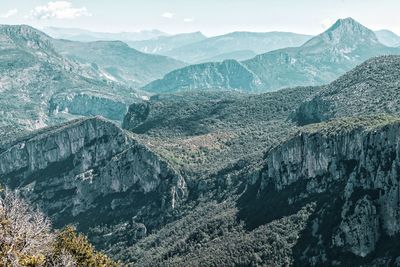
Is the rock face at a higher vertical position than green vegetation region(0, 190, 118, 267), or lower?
lower

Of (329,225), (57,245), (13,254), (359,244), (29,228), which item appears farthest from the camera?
(329,225)

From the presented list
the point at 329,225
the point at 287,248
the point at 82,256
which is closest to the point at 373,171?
the point at 329,225

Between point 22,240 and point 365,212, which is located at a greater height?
point 22,240

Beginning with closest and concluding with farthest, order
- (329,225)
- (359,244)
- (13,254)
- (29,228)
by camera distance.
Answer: (13,254), (29,228), (359,244), (329,225)

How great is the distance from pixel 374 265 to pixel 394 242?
9.50m

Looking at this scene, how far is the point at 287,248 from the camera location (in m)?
192

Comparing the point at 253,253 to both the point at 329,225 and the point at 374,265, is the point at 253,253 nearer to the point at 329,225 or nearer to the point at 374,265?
the point at 329,225

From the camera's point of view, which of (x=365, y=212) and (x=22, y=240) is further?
(x=365, y=212)

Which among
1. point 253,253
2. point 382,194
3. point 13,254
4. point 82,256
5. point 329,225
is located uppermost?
point 13,254

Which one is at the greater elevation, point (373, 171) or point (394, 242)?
point (373, 171)

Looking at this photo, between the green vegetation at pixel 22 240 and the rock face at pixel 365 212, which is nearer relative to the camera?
the green vegetation at pixel 22 240

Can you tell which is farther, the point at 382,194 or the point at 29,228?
the point at 382,194

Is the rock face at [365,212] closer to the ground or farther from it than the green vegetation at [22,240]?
closer to the ground

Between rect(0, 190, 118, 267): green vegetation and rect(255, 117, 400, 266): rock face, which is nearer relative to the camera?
rect(0, 190, 118, 267): green vegetation
